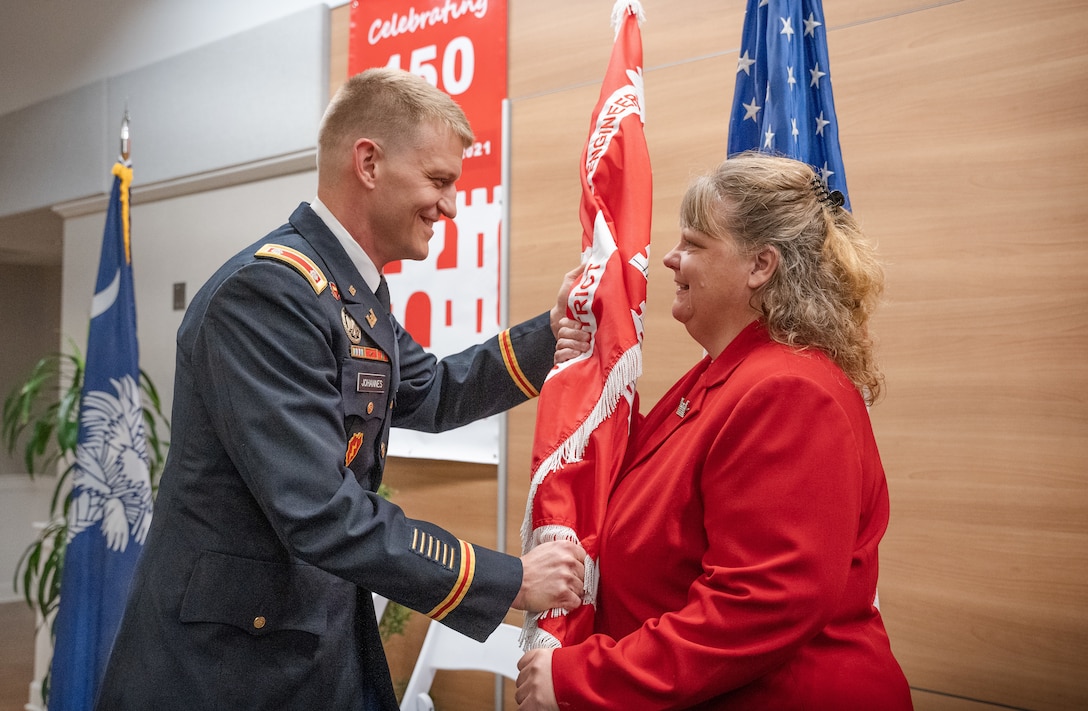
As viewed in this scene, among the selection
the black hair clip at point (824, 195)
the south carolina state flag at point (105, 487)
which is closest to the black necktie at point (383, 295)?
the black hair clip at point (824, 195)

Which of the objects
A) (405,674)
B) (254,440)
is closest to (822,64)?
(254,440)

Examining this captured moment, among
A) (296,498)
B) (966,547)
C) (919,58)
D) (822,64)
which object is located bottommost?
(966,547)

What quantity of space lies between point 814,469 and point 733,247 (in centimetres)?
39

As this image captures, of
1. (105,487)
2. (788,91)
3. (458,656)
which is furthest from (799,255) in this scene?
(105,487)

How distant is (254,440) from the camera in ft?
4.51

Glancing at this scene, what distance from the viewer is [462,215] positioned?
10.6ft

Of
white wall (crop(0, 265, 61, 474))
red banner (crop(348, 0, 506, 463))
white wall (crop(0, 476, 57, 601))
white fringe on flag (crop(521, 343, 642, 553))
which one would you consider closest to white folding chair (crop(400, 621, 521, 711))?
red banner (crop(348, 0, 506, 463))

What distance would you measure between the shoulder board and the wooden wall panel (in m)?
0.89

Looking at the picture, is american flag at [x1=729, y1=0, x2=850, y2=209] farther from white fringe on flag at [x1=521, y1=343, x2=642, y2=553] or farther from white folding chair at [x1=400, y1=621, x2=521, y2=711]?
white folding chair at [x1=400, y1=621, x2=521, y2=711]

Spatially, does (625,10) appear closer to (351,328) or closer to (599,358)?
(599,358)

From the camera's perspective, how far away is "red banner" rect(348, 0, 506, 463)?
3139 mm

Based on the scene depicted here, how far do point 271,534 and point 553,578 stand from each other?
464mm

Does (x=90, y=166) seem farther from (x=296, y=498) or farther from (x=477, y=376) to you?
(x=296, y=498)

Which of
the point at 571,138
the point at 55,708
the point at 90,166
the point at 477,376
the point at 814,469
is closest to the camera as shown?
the point at 814,469
